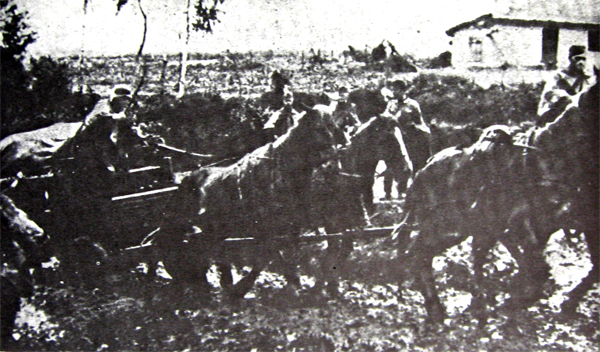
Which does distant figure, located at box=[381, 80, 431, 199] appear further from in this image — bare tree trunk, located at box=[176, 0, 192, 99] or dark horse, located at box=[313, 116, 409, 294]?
bare tree trunk, located at box=[176, 0, 192, 99]

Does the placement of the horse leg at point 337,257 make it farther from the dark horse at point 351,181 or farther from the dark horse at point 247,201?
the dark horse at point 247,201

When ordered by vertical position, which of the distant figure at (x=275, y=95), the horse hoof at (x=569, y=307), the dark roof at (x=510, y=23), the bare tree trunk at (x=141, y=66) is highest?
the dark roof at (x=510, y=23)

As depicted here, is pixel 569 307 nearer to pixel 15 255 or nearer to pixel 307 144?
pixel 307 144

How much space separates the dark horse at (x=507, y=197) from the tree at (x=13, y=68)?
3.29 metres

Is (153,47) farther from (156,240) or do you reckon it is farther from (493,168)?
(493,168)

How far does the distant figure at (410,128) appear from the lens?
11.5ft

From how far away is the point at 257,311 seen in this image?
3.51 metres

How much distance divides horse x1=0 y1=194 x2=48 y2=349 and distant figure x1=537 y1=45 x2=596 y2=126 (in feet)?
13.9

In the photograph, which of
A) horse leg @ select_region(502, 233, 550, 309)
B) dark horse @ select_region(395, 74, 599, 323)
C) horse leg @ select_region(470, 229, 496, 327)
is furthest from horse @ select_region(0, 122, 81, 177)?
horse leg @ select_region(502, 233, 550, 309)

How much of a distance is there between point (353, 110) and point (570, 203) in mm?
1929

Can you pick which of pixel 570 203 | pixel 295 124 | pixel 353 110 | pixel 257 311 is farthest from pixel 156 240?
pixel 570 203

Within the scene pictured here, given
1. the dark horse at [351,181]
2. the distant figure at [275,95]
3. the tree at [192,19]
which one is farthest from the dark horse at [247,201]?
the tree at [192,19]

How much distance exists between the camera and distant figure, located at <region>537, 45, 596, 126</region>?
3.54 meters

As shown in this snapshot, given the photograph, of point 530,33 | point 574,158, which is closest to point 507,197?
point 574,158
